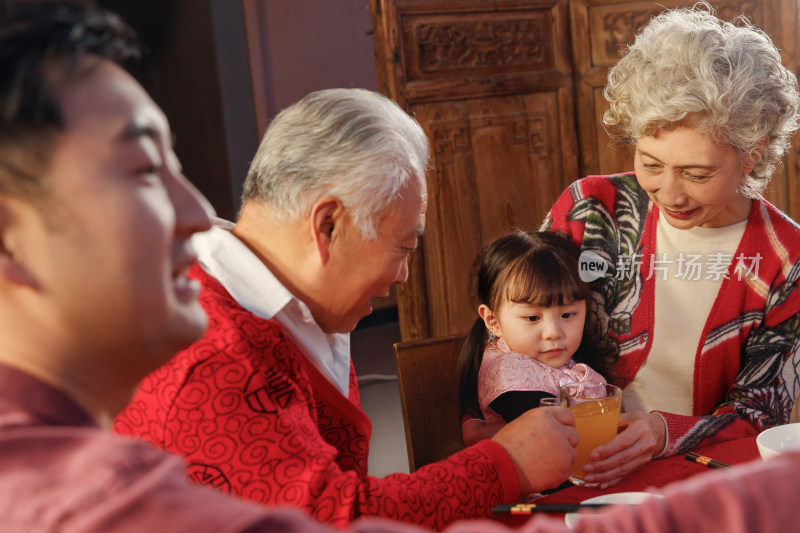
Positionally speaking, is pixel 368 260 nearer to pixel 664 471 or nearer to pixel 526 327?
pixel 664 471

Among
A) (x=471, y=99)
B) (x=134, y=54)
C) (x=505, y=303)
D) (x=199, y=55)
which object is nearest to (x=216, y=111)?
(x=199, y=55)

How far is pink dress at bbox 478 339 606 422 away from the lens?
5.68ft

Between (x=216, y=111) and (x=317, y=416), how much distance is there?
3.87 metres

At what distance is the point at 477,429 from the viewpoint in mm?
1706

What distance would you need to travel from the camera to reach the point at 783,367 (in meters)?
1.71

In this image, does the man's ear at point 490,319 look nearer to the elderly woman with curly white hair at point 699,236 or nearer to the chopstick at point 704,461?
the elderly woman with curly white hair at point 699,236

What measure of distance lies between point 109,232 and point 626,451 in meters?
A: 1.08

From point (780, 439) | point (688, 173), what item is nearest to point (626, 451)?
point (780, 439)

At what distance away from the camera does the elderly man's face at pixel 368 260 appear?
46.3 inches

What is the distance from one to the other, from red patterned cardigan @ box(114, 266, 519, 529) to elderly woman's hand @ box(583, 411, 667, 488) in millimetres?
304

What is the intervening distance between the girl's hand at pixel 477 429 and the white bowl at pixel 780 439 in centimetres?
60

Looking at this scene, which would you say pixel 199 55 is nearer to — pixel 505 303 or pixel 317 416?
pixel 505 303

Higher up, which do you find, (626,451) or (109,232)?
(109,232)

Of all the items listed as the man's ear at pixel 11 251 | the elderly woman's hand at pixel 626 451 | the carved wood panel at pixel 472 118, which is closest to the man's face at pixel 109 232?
the man's ear at pixel 11 251
